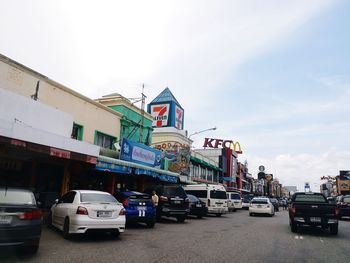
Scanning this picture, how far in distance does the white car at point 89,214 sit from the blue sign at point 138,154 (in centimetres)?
987

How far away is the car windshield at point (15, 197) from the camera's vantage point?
765cm

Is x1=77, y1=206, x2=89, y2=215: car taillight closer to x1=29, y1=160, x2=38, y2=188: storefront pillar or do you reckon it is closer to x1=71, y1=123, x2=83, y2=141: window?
x1=29, y1=160, x2=38, y2=188: storefront pillar

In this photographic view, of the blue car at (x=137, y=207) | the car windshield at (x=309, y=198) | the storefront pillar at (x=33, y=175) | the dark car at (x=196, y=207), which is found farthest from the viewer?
the dark car at (x=196, y=207)

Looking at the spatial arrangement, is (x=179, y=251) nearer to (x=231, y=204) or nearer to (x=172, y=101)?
(x=231, y=204)

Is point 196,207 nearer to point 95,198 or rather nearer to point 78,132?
point 78,132

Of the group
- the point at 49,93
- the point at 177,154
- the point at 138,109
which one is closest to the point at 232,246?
the point at 49,93

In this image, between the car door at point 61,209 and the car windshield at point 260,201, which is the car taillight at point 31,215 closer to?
the car door at point 61,209

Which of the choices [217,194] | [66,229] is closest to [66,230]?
[66,229]

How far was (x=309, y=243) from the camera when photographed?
37.2ft

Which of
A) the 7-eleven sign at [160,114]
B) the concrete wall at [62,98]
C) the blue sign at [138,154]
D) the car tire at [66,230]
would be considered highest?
the 7-eleven sign at [160,114]

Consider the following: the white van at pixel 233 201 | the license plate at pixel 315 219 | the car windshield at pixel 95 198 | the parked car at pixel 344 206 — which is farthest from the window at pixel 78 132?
the parked car at pixel 344 206

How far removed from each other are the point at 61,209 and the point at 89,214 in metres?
1.77

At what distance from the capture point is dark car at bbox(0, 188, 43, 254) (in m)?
7.15

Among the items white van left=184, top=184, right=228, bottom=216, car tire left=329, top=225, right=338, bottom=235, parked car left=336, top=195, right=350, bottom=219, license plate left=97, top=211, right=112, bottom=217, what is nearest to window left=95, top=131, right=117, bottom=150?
white van left=184, top=184, right=228, bottom=216
